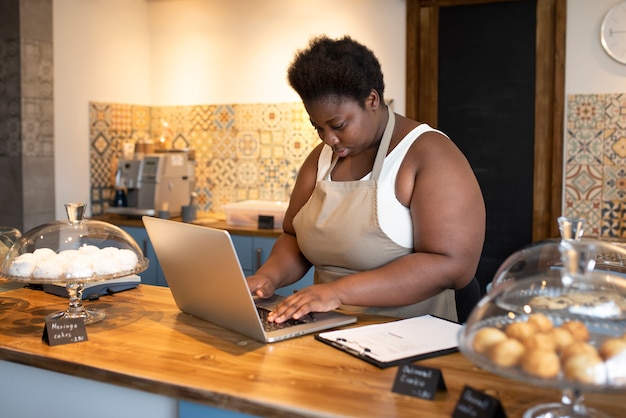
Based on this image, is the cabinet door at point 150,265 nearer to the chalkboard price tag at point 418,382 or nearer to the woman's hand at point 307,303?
the woman's hand at point 307,303

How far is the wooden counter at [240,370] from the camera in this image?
1.27 meters

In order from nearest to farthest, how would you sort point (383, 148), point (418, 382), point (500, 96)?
point (418, 382)
point (383, 148)
point (500, 96)

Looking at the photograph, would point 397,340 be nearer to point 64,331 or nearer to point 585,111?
point 64,331

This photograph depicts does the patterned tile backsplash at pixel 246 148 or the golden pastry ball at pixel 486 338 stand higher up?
the patterned tile backsplash at pixel 246 148

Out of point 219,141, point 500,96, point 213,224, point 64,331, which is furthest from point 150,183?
point 64,331

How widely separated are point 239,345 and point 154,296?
661 millimetres

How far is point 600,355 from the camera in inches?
43.1

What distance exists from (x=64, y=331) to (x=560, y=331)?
1.14m

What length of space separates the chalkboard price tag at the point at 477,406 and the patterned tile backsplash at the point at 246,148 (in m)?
2.83

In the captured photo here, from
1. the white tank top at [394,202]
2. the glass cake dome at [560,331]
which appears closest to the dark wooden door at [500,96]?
the white tank top at [394,202]

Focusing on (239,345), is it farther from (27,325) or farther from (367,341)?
(27,325)

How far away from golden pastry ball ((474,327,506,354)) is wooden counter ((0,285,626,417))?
14cm

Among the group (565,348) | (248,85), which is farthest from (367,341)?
(248,85)

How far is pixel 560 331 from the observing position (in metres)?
1.15
